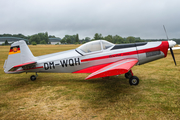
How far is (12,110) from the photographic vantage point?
374cm

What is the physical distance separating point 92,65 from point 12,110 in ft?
11.6

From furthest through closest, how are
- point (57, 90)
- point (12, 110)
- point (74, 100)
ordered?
point (57, 90) < point (74, 100) < point (12, 110)

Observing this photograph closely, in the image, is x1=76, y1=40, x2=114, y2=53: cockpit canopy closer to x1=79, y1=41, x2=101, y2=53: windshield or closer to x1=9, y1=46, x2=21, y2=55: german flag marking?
x1=79, y1=41, x2=101, y2=53: windshield

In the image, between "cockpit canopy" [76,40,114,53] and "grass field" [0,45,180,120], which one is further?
"cockpit canopy" [76,40,114,53]

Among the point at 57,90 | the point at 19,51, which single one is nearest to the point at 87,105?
the point at 57,90

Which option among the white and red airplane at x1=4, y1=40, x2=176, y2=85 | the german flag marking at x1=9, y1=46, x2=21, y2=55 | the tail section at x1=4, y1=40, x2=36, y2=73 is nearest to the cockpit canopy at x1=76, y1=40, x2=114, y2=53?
the white and red airplane at x1=4, y1=40, x2=176, y2=85

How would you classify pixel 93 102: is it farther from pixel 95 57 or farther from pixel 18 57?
pixel 18 57

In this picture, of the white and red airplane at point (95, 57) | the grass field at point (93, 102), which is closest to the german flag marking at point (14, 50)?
the white and red airplane at point (95, 57)

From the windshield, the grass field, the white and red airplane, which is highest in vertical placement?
the windshield

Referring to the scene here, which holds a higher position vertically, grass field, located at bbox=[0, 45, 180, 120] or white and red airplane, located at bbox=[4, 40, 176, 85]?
white and red airplane, located at bbox=[4, 40, 176, 85]

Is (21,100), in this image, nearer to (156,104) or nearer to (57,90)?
(57,90)

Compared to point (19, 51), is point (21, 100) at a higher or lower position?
lower

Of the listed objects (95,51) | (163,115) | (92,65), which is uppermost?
(95,51)

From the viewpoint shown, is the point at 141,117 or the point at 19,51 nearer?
the point at 141,117
